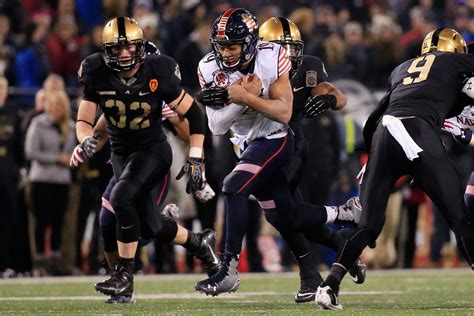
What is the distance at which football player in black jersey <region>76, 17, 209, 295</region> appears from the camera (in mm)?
7449

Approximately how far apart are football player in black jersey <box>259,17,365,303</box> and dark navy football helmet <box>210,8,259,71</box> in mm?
571

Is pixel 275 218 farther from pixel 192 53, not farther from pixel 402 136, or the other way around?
pixel 192 53

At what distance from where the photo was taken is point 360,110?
41.5ft

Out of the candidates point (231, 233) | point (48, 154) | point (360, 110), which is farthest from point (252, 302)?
Answer: point (360, 110)

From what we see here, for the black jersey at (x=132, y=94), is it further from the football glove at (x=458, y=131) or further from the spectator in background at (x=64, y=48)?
the spectator in background at (x=64, y=48)

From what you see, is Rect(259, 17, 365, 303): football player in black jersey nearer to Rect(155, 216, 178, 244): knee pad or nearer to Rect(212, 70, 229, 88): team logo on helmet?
Rect(212, 70, 229, 88): team logo on helmet

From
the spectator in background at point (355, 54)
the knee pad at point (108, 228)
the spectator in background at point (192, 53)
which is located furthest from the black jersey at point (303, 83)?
the spectator in background at point (355, 54)

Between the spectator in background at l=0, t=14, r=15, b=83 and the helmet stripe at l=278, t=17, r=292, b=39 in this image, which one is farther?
the spectator in background at l=0, t=14, r=15, b=83

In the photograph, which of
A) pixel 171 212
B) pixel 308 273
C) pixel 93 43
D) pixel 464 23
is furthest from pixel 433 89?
pixel 464 23

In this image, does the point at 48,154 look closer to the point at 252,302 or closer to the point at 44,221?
the point at 44,221

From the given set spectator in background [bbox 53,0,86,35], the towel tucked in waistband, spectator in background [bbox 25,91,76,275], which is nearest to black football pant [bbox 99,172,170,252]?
the towel tucked in waistband

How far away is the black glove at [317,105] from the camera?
7426 mm

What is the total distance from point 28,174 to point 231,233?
4.39 meters

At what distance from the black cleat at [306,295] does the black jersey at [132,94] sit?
1.32 meters
